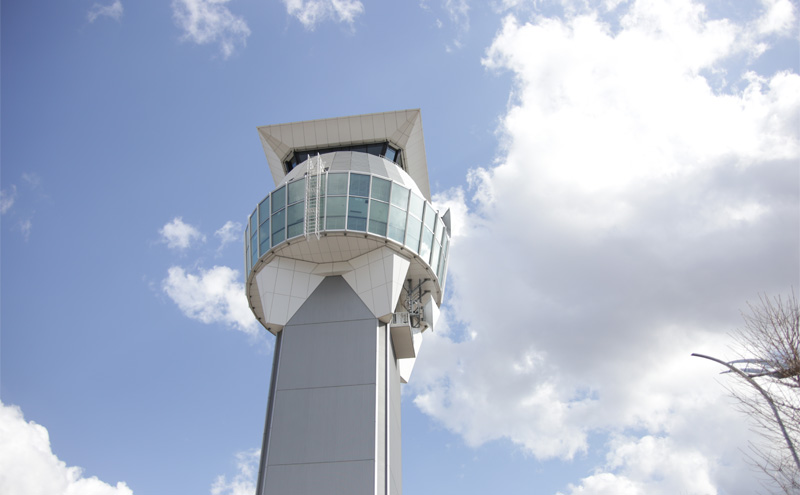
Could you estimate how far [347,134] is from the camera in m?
38.8

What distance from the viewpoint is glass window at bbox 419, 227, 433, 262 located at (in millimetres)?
33406

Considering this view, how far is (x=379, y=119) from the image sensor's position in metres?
38.9

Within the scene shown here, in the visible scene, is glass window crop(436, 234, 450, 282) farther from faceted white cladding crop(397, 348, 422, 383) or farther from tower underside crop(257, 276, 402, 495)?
tower underside crop(257, 276, 402, 495)

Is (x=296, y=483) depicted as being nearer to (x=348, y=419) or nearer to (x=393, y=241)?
(x=348, y=419)

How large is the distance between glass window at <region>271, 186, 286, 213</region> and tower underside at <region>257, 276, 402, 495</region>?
4.86 meters

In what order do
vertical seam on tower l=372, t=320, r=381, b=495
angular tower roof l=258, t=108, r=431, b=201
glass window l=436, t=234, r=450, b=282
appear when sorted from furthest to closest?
1. angular tower roof l=258, t=108, r=431, b=201
2. glass window l=436, t=234, r=450, b=282
3. vertical seam on tower l=372, t=320, r=381, b=495

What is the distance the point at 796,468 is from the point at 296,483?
1910 cm

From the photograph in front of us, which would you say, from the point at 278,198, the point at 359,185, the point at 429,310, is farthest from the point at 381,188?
the point at 429,310

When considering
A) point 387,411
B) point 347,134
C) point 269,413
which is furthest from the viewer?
point 347,134

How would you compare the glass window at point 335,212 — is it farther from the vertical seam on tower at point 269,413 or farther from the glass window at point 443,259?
the glass window at point 443,259

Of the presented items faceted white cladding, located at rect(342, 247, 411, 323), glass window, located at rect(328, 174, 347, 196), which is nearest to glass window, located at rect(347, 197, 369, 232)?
glass window, located at rect(328, 174, 347, 196)

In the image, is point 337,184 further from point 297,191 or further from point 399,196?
point 399,196

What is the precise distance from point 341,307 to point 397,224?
17.6 feet

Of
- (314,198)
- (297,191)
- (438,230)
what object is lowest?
(314,198)
